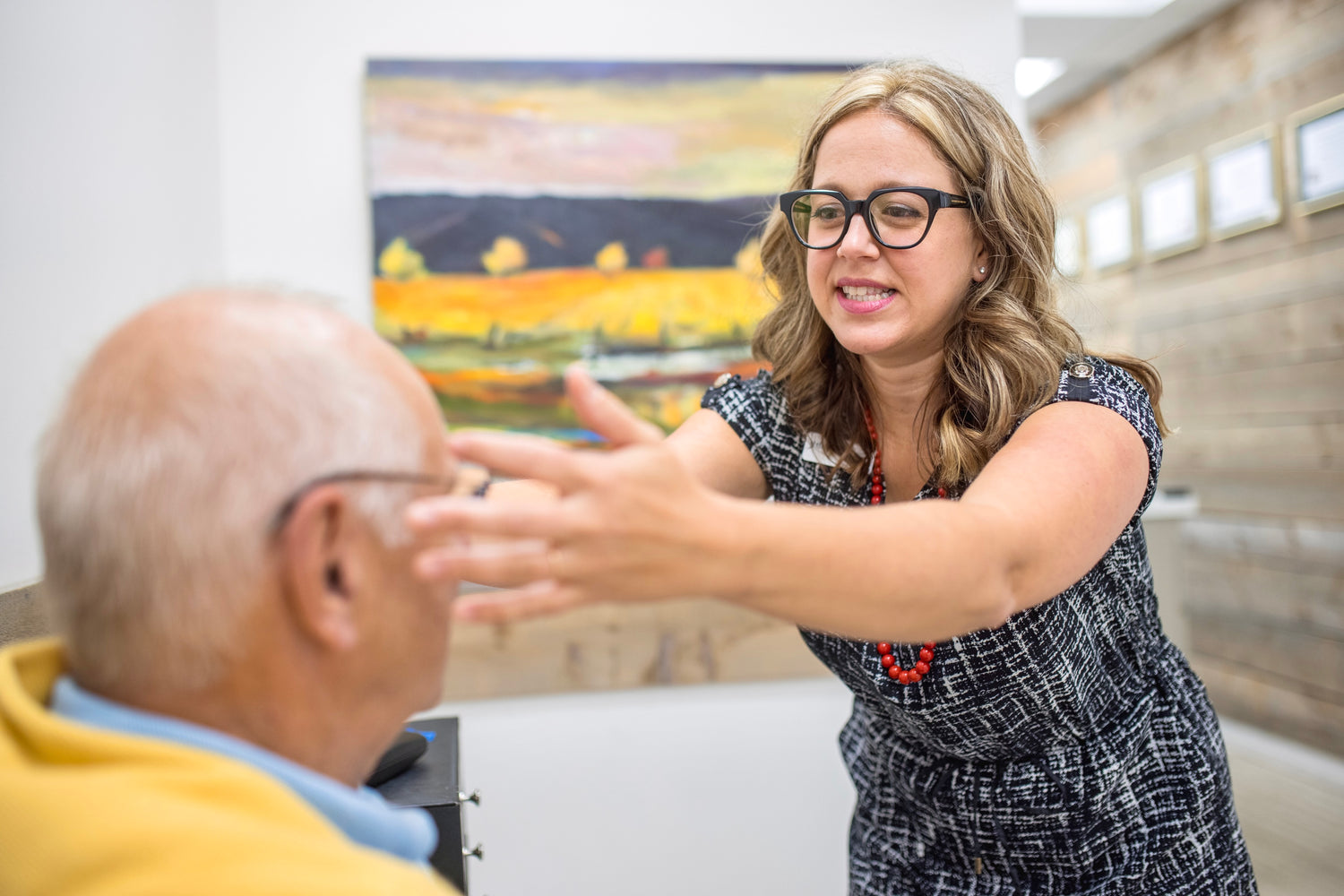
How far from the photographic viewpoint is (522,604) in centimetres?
61

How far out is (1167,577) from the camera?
10.9ft

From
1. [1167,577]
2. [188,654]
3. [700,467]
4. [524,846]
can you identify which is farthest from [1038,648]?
[1167,577]

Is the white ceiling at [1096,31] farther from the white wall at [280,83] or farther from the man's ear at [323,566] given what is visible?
the man's ear at [323,566]

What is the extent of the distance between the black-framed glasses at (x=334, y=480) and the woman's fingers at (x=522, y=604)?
0.10 metres

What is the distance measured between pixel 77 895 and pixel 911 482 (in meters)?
1.11

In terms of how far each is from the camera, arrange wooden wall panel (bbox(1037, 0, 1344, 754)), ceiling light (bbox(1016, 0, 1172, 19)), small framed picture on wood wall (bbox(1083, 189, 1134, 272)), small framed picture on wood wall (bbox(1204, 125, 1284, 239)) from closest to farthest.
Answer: ceiling light (bbox(1016, 0, 1172, 19))
wooden wall panel (bbox(1037, 0, 1344, 754))
small framed picture on wood wall (bbox(1204, 125, 1284, 239))
small framed picture on wood wall (bbox(1083, 189, 1134, 272))

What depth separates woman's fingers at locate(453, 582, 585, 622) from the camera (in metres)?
0.60

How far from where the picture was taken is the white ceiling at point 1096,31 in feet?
11.6

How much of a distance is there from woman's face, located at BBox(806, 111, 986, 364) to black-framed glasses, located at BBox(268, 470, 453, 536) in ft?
2.47

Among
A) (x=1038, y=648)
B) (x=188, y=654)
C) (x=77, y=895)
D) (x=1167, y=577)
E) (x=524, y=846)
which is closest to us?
(x=77, y=895)

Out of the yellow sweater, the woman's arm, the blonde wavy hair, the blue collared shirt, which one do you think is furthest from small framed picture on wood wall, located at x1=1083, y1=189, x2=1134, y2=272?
the yellow sweater

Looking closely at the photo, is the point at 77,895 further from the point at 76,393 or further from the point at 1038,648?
the point at 1038,648

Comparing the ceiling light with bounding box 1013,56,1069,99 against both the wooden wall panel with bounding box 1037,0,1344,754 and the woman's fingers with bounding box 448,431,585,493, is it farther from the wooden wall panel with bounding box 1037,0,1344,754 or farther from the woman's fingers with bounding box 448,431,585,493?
the woman's fingers with bounding box 448,431,585,493

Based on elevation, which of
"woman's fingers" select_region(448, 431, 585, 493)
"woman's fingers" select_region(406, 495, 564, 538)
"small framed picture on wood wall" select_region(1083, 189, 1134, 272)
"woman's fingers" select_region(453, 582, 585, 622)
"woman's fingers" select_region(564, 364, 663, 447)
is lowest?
"woman's fingers" select_region(453, 582, 585, 622)
